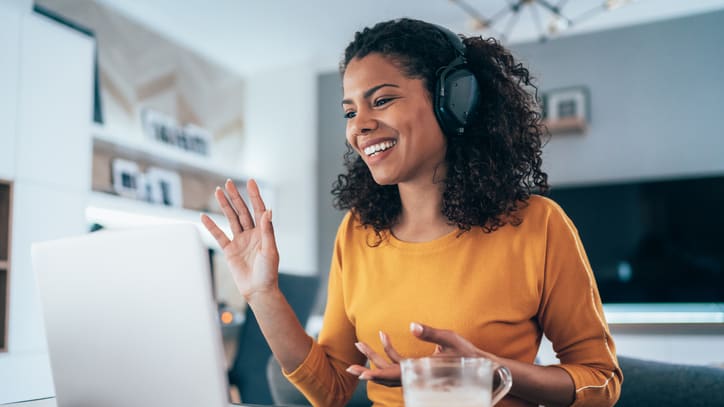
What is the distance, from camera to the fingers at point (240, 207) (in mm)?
964

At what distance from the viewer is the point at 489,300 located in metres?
1.04

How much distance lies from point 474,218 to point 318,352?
359mm

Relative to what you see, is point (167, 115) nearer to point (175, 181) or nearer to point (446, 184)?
point (175, 181)

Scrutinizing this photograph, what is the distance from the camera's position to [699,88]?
12.7 feet

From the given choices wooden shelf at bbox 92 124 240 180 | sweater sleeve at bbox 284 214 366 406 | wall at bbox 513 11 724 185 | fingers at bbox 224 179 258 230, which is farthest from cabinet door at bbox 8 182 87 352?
wall at bbox 513 11 724 185

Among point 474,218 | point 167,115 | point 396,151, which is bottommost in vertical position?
point 474,218

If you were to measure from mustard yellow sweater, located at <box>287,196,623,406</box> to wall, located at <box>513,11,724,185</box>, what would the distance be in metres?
2.98

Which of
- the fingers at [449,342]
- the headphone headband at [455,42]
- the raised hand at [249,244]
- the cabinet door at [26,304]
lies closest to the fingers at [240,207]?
the raised hand at [249,244]

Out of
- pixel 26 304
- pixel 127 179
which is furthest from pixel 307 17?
pixel 26 304

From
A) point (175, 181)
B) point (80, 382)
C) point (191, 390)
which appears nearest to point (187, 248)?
point (191, 390)

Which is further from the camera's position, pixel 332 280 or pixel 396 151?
pixel 332 280

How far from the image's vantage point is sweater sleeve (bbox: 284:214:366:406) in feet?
3.49

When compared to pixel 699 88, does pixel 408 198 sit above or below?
below

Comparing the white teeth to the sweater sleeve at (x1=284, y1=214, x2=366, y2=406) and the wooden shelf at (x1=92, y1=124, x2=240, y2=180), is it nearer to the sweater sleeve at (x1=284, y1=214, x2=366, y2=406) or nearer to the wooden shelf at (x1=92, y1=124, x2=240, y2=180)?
the sweater sleeve at (x1=284, y1=214, x2=366, y2=406)
